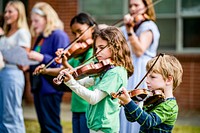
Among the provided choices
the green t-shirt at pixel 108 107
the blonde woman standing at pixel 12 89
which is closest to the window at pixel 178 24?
the blonde woman standing at pixel 12 89

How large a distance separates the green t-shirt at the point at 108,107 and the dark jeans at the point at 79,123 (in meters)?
0.74

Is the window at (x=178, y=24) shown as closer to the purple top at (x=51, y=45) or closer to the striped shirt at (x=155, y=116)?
the purple top at (x=51, y=45)

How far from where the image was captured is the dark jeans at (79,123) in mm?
5475

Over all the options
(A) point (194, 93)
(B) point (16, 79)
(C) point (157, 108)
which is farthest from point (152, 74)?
(A) point (194, 93)

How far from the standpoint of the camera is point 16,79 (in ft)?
21.2

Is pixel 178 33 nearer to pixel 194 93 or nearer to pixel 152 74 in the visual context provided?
pixel 194 93

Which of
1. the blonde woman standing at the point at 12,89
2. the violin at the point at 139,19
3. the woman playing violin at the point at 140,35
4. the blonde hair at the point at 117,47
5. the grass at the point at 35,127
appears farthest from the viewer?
the grass at the point at 35,127

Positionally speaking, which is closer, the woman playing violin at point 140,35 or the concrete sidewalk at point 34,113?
the woman playing violin at point 140,35

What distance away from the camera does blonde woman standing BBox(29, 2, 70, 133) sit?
22.5ft

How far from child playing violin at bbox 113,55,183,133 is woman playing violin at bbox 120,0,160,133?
1207mm

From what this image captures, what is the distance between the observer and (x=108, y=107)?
15.4 ft

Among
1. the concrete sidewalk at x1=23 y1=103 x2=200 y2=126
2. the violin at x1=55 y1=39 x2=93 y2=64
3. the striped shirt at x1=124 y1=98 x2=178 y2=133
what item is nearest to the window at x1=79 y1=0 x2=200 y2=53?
the concrete sidewalk at x1=23 y1=103 x2=200 y2=126

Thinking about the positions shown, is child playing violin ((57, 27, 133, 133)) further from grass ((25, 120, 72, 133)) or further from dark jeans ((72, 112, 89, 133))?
grass ((25, 120, 72, 133))

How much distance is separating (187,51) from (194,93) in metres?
0.79
